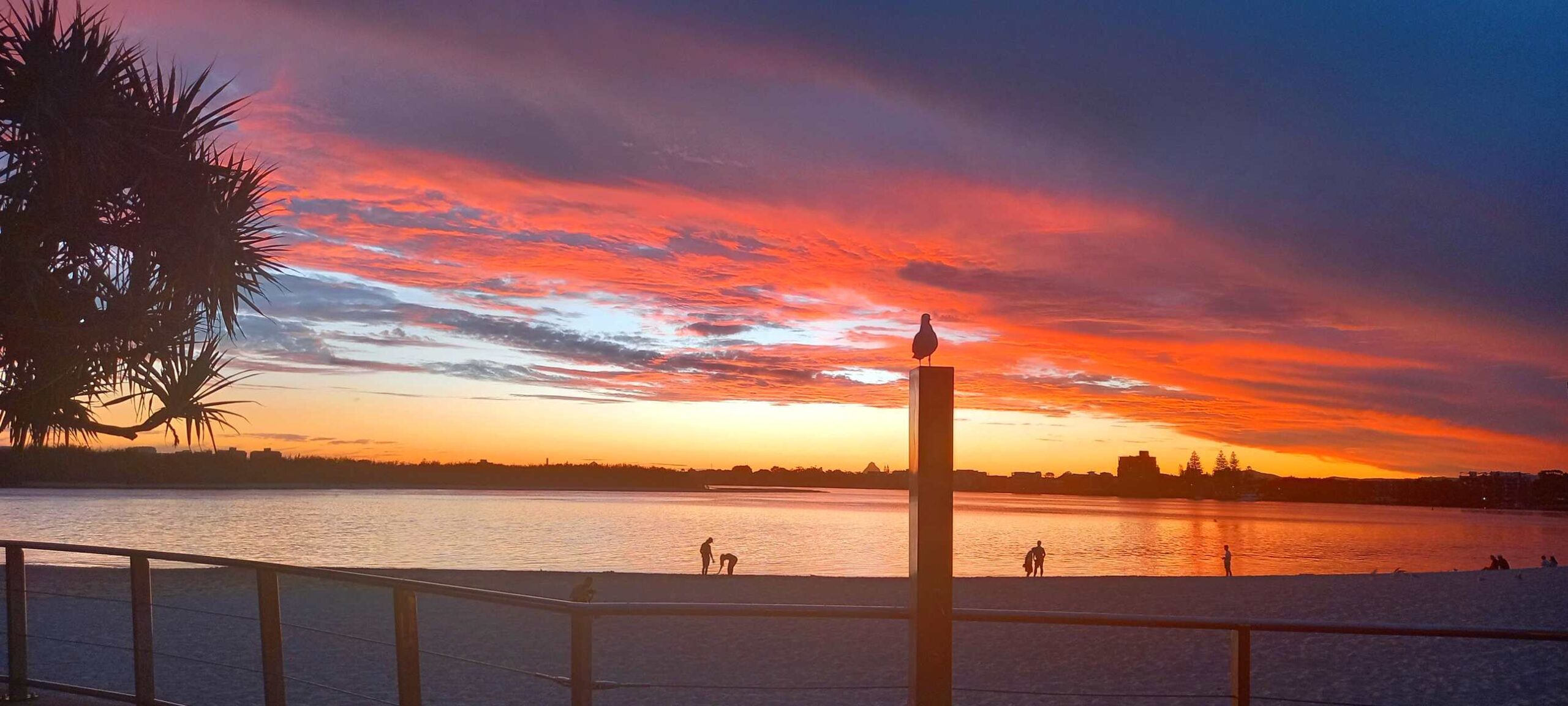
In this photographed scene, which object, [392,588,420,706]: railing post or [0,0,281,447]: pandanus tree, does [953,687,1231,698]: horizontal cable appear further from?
[0,0,281,447]: pandanus tree

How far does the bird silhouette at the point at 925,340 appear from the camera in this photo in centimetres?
402

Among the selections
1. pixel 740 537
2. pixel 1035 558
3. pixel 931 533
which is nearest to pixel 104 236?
pixel 931 533

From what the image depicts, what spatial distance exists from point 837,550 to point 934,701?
58.3 metres

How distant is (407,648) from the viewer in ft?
15.3

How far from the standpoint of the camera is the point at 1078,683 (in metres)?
14.3

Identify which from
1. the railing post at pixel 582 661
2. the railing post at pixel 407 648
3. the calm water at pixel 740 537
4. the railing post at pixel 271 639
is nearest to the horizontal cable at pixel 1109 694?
the railing post at pixel 582 661

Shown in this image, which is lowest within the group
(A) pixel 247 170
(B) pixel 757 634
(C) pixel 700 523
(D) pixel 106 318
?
(C) pixel 700 523

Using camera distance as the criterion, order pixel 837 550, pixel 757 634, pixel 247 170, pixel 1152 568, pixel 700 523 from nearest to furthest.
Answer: pixel 247 170 → pixel 757 634 → pixel 1152 568 → pixel 837 550 → pixel 700 523

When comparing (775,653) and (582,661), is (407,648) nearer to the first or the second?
(582,661)

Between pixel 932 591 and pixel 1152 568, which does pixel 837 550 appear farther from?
pixel 932 591

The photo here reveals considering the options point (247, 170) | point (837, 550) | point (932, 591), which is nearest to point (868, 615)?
point (932, 591)

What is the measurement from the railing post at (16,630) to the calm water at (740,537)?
34985 millimetres

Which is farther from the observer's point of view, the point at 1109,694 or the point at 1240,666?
the point at 1240,666

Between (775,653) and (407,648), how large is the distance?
39.8 feet
